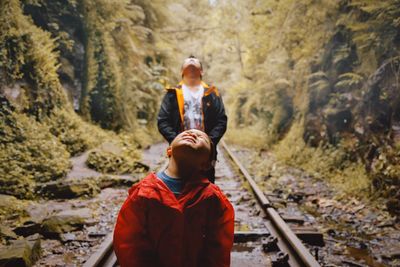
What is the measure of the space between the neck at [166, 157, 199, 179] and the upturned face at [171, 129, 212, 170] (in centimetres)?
3

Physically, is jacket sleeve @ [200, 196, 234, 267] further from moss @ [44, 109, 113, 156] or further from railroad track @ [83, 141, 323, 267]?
moss @ [44, 109, 113, 156]

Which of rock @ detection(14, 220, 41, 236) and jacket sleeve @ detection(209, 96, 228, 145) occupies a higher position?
jacket sleeve @ detection(209, 96, 228, 145)

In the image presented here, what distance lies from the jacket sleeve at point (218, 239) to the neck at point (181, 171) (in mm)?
262

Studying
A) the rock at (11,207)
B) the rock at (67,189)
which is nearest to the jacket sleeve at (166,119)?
the rock at (11,207)

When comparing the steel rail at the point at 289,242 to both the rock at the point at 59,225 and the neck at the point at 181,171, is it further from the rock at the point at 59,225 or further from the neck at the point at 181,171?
the rock at the point at 59,225

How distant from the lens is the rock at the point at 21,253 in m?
3.45

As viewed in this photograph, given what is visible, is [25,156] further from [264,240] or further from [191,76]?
[264,240]

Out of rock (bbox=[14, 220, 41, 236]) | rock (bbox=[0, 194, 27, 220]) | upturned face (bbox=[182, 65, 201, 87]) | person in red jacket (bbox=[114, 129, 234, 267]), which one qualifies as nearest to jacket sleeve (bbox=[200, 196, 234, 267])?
person in red jacket (bbox=[114, 129, 234, 267])

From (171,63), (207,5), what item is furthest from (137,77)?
(207,5)

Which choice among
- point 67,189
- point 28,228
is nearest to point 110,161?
point 67,189

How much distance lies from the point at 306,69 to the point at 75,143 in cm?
781

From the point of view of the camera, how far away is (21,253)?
357 centimetres

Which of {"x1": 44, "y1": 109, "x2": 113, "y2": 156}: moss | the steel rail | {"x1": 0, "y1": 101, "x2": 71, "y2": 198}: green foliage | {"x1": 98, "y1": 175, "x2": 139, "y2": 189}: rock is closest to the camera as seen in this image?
the steel rail

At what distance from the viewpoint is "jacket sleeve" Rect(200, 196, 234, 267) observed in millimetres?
2211
